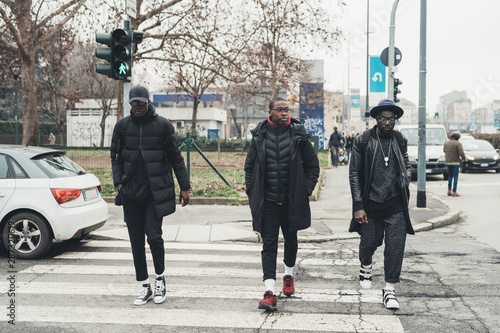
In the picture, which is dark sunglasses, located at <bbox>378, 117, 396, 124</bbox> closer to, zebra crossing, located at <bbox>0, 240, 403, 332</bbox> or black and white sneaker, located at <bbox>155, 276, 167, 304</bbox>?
zebra crossing, located at <bbox>0, 240, 403, 332</bbox>

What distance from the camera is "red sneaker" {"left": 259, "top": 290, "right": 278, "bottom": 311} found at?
184 inches

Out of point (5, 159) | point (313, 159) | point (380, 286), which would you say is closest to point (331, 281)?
point (380, 286)

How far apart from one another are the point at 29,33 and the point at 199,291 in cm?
1605

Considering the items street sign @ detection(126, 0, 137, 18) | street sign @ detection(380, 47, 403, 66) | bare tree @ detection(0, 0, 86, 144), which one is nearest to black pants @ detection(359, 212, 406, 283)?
street sign @ detection(126, 0, 137, 18)

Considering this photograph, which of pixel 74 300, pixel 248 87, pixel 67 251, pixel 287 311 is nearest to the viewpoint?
pixel 287 311

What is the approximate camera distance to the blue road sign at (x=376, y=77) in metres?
15.7

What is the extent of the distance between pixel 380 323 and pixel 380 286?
1.27 m

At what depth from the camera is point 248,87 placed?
64.6ft

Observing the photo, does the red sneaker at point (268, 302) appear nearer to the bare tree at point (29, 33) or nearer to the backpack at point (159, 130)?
the backpack at point (159, 130)

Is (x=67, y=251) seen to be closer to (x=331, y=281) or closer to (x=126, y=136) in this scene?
(x=126, y=136)

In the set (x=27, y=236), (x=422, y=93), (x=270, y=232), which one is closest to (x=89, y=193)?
(x=27, y=236)

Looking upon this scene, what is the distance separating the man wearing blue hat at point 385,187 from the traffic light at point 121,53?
4.89m

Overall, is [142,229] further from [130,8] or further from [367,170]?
[130,8]

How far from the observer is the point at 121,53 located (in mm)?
8594
